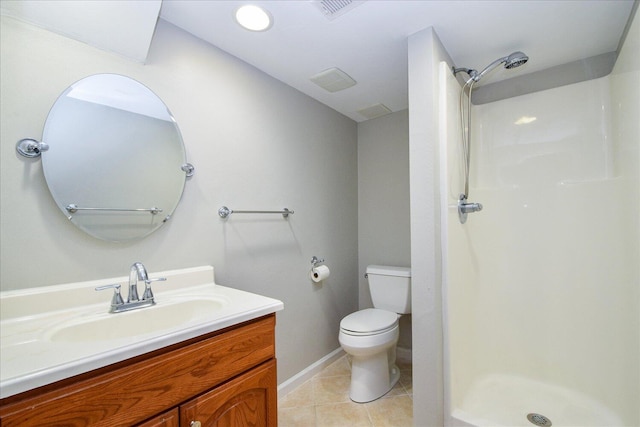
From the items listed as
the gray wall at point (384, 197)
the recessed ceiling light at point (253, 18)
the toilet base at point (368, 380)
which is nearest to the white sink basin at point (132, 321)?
the toilet base at point (368, 380)

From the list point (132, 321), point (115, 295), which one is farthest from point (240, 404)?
point (115, 295)

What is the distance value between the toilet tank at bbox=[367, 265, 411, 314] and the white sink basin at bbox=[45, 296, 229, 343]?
4.52 ft

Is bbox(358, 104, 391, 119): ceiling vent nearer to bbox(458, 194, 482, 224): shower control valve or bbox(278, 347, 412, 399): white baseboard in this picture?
bbox(458, 194, 482, 224): shower control valve

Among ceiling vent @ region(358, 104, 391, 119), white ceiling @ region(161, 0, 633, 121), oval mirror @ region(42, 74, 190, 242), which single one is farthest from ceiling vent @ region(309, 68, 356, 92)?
oval mirror @ region(42, 74, 190, 242)

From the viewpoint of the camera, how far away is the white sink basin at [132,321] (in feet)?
3.03

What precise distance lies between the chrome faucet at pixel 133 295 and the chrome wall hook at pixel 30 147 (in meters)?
0.51

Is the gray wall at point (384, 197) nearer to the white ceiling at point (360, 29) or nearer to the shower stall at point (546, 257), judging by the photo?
the shower stall at point (546, 257)

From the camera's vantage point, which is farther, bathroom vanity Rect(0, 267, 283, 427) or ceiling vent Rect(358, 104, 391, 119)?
ceiling vent Rect(358, 104, 391, 119)

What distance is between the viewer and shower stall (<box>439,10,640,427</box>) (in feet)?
4.92

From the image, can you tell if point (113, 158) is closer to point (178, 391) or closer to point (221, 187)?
point (221, 187)

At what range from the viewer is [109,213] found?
3.90 feet

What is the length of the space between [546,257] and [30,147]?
2673mm

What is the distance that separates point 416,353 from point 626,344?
46.3 inches

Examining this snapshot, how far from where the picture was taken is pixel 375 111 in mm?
2508
